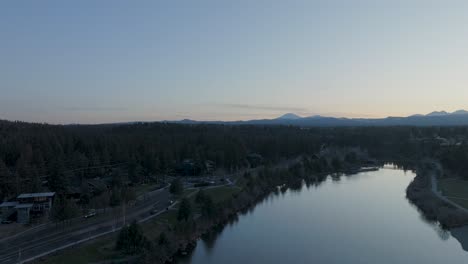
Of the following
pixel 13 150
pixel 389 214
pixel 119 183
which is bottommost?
pixel 389 214

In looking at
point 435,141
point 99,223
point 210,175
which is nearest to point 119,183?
point 99,223

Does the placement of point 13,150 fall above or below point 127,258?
above

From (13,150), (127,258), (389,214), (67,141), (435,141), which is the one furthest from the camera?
(435,141)

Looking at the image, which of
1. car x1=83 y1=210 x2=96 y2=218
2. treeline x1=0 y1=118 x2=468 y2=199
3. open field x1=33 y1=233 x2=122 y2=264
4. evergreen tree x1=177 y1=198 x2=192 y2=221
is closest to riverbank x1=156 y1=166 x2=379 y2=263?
evergreen tree x1=177 y1=198 x2=192 y2=221

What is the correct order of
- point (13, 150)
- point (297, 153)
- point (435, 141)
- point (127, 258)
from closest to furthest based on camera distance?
point (127, 258)
point (13, 150)
point (297, 153)
point (435, 141)

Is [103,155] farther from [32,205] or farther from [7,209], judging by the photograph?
[32,205]

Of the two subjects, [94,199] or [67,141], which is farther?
[67,141]

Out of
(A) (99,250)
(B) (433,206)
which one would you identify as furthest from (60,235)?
(B) (433,206)

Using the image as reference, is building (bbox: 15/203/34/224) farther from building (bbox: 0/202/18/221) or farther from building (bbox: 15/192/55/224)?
building (bbox: 0/202/18/221)

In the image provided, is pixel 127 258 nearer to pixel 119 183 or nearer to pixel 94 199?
pixel 94 199
